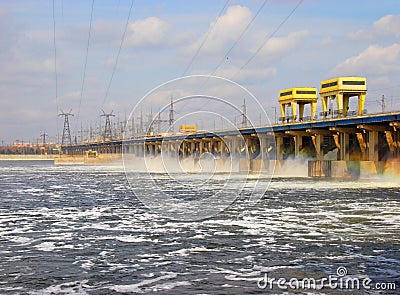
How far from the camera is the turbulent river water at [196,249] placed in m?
18.3

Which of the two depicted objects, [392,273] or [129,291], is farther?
[392,273]

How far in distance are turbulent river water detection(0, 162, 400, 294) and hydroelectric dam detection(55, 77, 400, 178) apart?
39753 millimetres

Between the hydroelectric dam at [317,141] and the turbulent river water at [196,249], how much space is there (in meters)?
39.8

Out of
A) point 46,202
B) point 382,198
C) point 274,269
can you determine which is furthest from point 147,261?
point 382,198

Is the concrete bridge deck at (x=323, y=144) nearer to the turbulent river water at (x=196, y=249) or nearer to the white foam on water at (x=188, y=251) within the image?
the turbulent river water at (x=196, y=249)

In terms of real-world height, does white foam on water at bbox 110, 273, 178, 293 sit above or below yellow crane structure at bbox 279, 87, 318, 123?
below

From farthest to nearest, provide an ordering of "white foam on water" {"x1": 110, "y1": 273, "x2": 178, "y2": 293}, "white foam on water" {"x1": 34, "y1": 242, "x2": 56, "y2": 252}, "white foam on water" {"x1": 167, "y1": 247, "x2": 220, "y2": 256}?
"white foam on water" {"x1": 34, "y1": 242, "x2": 56, "y2": 252}
"white foam on water" {"x1": 167, "y1": 247, "x2": 220, "y2": 256}
"white foam on water" {"x1": 110, "y1": 273, "x2": 178, "y2": 293}

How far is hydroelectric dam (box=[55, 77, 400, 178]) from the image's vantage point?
77.6m

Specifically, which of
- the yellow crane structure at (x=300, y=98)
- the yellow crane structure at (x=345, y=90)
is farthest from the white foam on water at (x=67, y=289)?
the yellow crane structure at (x=300, y=98)

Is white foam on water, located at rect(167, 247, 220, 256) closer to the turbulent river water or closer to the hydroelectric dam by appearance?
the turbulent river water

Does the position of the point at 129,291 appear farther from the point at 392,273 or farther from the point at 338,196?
the point at 338,196

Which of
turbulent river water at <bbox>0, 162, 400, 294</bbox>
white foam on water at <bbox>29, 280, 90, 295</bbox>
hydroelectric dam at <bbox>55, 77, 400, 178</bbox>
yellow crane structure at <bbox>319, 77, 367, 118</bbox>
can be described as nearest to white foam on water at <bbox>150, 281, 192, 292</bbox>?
turbulent river water at <bbox>0, 162, 400, 294</bbox>

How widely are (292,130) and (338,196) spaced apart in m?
50.3

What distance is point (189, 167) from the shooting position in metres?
148
